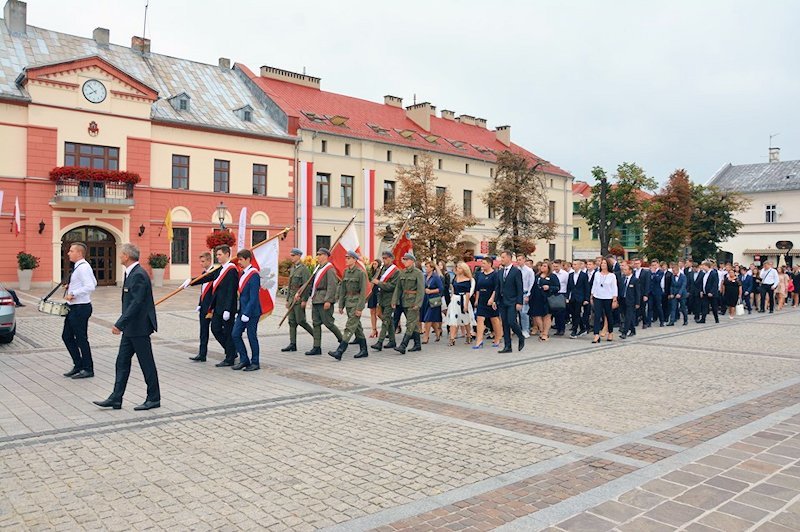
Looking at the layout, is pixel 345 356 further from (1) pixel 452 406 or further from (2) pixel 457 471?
(2) pixel 457 471

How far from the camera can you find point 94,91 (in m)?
32.3

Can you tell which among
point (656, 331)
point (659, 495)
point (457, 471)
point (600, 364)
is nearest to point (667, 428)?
point (659, 495)

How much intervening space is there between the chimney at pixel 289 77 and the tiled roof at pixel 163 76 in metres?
2.17

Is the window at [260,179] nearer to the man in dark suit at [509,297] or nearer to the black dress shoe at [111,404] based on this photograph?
the man in dark suit at [509,297]

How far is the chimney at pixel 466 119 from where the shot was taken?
188 ft

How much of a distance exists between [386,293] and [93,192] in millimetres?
24388

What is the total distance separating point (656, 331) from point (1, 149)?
1131 inches

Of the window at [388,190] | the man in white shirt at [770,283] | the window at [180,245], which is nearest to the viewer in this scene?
the man in white shirt at [770,283]

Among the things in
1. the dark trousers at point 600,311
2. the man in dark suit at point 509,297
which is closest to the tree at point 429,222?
the dark trousers at point 600,311

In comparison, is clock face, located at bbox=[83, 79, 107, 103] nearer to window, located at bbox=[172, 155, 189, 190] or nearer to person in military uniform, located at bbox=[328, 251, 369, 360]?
window, located at bbox=[172, 155, 189, 190]

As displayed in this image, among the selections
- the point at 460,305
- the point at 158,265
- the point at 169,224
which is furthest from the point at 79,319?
the point at 158,265

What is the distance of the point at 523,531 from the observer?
4.26 m

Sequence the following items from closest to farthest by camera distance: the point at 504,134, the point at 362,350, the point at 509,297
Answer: the point at 362,350 < the point at 509,297 < the point at 504,134

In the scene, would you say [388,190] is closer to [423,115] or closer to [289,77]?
[423,115]
